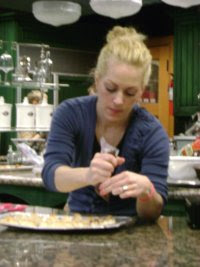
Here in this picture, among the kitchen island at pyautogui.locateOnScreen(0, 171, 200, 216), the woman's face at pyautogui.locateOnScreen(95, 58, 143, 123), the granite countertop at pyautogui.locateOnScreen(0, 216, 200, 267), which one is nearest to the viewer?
the granite countertop at pyautogui.locateOnScreen(0, 216, 200, 267)

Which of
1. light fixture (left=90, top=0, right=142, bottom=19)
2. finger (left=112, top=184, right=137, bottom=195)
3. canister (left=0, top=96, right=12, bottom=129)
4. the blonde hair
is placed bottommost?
finger (left=112, top=184, right=137, bottom=195)

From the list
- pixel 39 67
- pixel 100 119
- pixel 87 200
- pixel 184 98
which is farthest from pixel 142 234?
pixel 184 98

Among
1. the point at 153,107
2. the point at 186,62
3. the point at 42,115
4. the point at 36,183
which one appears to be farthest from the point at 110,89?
the point at 153,107

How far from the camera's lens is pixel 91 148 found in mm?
1773

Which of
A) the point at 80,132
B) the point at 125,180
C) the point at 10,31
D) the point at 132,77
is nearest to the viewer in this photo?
the point at 125,180

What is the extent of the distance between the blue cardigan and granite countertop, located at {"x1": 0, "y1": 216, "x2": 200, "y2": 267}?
0.50ft

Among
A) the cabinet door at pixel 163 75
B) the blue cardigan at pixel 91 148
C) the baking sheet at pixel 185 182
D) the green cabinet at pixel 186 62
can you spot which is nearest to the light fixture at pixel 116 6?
the baking sheet at pixel 185 182

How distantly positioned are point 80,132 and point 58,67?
19.8 ft

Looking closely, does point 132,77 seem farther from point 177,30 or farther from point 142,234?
point 177,30

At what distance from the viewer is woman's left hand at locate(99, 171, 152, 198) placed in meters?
1.53

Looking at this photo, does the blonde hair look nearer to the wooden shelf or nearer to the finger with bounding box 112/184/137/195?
the finger with bounding box 112/184/137/195

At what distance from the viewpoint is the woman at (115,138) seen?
164cm

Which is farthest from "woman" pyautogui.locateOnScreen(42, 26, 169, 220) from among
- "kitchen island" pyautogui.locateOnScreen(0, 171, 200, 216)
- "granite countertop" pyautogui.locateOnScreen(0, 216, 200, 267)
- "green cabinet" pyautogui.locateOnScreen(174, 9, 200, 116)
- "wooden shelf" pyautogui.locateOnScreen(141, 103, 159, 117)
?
"wooden shelf" pyautogui.locateOnScreen(141, 103, 159, 117)

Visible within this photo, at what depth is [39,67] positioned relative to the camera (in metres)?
4.61
